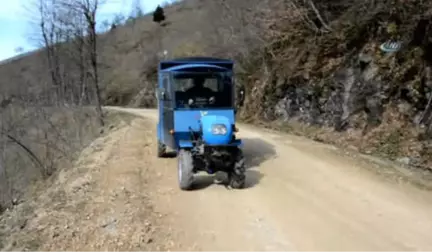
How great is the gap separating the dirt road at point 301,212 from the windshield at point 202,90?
1.75 metres

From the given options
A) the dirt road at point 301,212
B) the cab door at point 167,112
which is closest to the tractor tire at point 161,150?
the cab door at point 167,112

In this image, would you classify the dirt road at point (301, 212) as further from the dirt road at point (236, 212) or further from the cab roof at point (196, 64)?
the cab roof at point (196, 64)

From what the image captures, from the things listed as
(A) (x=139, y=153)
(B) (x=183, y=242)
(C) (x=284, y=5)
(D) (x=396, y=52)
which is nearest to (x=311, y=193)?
(B) (x=183, y=242)

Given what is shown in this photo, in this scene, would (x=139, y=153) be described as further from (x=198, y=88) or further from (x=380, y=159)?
(x=380, y=159)

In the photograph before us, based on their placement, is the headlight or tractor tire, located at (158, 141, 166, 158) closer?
the headlight

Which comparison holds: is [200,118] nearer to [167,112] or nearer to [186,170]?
[167,112]

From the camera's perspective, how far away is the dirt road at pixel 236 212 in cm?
761

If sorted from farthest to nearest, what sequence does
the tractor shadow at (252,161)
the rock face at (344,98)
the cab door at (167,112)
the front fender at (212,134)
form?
the rock face at (344,98), the cab door at (167,112), the tractor shadow at (252,161), the front fender at (212,134)

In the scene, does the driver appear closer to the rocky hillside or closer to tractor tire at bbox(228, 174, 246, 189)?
tractor tire at bbox(228, 174, 246, 189)

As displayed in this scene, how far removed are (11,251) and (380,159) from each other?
9.67 m

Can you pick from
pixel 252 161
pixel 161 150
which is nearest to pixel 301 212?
pixel 252 161

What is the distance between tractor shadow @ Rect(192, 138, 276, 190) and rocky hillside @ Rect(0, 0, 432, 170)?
2.47 meters

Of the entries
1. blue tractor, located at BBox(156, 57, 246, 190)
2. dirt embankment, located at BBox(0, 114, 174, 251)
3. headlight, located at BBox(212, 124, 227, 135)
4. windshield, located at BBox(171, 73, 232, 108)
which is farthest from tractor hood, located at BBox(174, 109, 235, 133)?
dirt embankment, located at BBox(0, 114, 174, 251)

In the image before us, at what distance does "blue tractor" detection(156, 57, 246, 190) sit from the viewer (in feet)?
34.4
